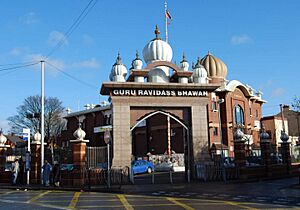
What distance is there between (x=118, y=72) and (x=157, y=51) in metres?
5.22

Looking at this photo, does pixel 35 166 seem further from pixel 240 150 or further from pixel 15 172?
pixel 240 150

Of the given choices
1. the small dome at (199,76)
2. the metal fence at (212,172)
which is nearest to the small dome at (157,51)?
the small dome at (199,76)

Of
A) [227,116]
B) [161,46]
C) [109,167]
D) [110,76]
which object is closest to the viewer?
[109,167]

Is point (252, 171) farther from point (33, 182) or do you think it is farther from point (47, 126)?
point (47, 126)

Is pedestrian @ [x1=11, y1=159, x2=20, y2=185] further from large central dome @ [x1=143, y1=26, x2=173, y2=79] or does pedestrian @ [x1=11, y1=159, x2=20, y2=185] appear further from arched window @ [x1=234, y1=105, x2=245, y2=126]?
arched window @ [x1=234, y1=105, x2=245, y2=126]

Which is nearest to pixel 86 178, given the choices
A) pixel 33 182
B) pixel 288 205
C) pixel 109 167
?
pixel 109 167

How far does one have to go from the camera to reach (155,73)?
23.1 meters

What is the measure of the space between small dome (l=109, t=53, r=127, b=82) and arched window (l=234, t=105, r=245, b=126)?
94.2ft

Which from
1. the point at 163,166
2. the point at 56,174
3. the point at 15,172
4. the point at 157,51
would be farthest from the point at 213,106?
the point at 15,172

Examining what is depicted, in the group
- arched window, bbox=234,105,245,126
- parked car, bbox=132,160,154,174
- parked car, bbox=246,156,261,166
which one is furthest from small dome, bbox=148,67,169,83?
arched window, bbox=234,105,245,126

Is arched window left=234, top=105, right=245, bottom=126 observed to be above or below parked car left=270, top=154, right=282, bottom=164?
above

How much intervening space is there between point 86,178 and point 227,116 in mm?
29254

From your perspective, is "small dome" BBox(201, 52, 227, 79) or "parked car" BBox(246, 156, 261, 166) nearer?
"parked car" BBox(246, 156, 261, 166)

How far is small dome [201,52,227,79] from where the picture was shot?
47.7m
